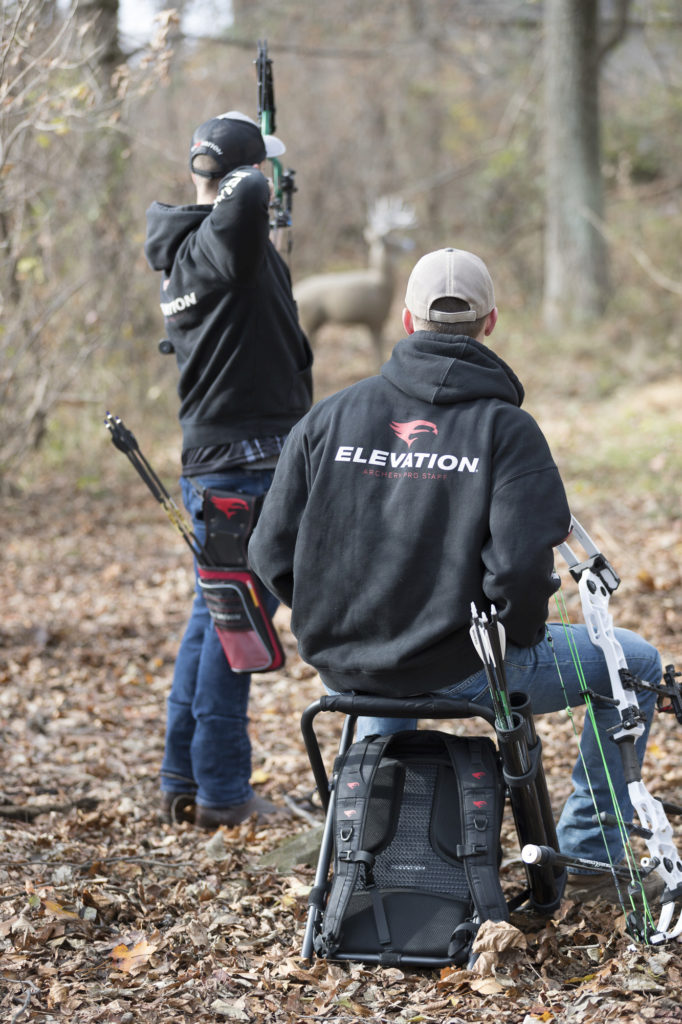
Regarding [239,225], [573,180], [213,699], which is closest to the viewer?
[239,225]

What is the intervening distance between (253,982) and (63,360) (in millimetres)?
7548

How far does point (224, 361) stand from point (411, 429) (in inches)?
48.8

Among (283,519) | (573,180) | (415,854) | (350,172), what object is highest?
(350,172)

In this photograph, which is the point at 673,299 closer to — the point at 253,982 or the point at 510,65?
the point at 510,65

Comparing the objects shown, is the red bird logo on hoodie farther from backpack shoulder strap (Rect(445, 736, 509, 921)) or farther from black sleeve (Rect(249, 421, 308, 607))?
backpack shoulder strap (Rect(445, 736, 509, 921))

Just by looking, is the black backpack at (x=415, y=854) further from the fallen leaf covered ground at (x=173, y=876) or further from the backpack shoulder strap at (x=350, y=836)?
the fallen leaf covered ground at (x=173, y=876)

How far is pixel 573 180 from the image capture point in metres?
15.0

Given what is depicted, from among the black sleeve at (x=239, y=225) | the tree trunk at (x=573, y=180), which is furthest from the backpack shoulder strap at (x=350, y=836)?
the tree trunk at (x=573, y=180)

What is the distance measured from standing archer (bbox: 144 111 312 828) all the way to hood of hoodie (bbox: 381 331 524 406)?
997 millimetres

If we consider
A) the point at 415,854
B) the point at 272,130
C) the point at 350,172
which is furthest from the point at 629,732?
the point at 350,172

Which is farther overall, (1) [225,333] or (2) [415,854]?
(1) [225,333]

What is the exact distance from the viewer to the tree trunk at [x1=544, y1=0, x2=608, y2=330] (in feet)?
48.0

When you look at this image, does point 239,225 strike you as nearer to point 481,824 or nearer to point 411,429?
point 411,429

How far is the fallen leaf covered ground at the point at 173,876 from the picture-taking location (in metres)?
A: 2.83
